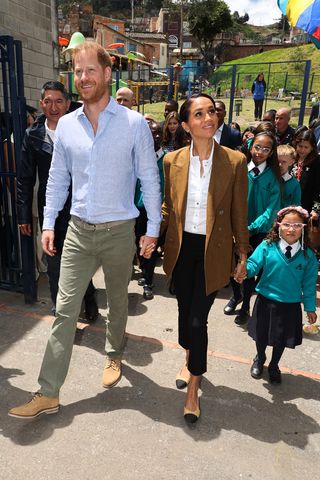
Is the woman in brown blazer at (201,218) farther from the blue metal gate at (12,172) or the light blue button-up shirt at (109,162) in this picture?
the blue metal gate at (12,172)

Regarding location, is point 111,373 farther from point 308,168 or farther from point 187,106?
point 308,168

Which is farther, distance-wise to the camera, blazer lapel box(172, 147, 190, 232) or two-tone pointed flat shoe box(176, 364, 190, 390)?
two-tone pointed flat shoe box(176, 364, 190, 390)

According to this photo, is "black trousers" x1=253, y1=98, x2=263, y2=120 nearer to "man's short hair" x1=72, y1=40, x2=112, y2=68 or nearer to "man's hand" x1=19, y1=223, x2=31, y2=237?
"man's hand" x1=19, y1=223, x2=31, y2=237

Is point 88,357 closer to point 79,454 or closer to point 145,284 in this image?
point 79,454

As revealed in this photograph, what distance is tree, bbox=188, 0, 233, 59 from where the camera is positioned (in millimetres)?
55656

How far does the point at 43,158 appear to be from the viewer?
10.9 feet

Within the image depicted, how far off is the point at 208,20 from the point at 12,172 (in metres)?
60.2

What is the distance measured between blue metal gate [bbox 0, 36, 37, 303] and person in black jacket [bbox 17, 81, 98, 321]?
0.34 m

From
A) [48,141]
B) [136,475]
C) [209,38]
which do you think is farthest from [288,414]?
[209,38]

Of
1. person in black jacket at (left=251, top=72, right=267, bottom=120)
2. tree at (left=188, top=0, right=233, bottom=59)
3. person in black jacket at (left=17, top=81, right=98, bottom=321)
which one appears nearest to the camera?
person in black jacket at (left=17, top=81, right=98, bottom=321)

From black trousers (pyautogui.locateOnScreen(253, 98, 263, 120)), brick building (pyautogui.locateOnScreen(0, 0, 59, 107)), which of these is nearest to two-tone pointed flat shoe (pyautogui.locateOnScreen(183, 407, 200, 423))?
brick building (pyautogui.locateOnScreen(0, 0, 59, 107))

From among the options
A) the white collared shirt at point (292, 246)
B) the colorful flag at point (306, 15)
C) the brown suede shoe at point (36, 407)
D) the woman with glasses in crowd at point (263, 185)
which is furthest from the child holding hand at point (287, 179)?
the brown suede shoe at point (36, 407)

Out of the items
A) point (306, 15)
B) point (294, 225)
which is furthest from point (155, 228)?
point (306, 15)

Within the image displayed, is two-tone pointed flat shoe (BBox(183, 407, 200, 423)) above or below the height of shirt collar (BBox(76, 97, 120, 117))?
below
